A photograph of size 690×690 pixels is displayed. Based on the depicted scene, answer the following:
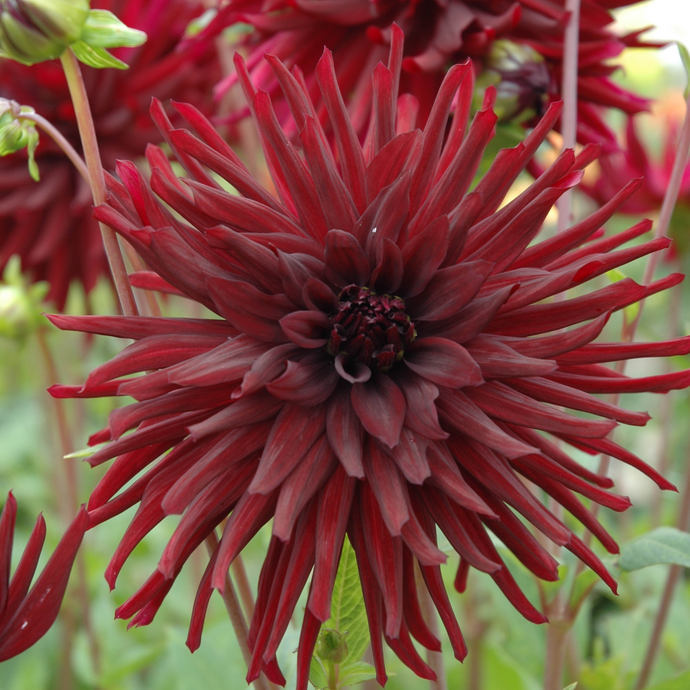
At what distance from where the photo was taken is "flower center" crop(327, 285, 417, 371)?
43 centimetres

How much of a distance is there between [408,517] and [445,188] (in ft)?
0.64

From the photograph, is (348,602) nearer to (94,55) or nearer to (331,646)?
(331,646)

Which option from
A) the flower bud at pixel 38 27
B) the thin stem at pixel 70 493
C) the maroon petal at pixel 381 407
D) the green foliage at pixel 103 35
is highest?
the green foliage at pixel 103 35

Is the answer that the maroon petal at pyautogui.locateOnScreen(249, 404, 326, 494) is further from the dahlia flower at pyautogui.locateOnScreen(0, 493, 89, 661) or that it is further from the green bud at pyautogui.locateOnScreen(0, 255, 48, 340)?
the green bud at pyautogui.locateOnScreen(0, 255, 48, 340)

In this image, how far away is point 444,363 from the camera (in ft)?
1.30

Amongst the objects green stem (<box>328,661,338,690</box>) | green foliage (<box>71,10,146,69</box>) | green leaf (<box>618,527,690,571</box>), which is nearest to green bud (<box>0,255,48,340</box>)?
green foliage (<box>71,10,146,69</box>)

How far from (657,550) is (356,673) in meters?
0.24

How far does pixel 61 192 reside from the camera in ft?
3.04

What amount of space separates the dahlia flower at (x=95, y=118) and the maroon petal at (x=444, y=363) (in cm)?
57

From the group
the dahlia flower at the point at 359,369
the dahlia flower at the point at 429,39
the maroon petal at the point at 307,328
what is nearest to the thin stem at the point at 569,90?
the dahlia flower at the point at 429,39

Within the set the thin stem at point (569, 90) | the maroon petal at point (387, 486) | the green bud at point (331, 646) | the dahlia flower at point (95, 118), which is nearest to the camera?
the maroon petal at point (387, 486)

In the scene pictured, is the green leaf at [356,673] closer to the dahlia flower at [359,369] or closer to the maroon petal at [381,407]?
the dahlia flower at [359,369]

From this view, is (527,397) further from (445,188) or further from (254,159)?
(254,159)

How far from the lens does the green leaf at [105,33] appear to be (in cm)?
47
